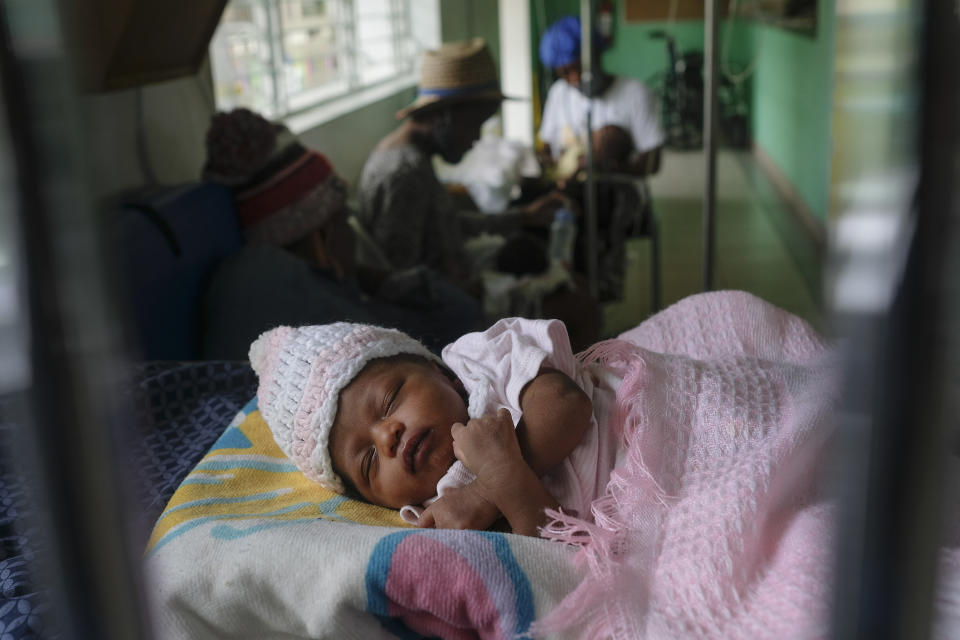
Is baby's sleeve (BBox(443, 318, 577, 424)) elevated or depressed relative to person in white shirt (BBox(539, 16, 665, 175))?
depressed

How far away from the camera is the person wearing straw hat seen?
237 centimetres

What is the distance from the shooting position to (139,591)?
0.95ft

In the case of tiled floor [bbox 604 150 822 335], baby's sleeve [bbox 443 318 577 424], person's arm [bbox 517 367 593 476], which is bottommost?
tiled floor [bbox 604 150 822 335]

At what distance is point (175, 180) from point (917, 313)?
2123 mm

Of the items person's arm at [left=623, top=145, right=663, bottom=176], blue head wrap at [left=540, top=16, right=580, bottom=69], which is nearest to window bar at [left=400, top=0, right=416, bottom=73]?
blue head wrap at [left=540, top=16, right=580, bottom=69]

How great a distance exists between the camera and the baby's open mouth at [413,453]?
32.3 inches

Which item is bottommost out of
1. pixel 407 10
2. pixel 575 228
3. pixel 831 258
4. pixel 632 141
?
pixel 575 228

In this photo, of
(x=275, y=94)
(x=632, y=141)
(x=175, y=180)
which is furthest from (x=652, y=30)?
(x=175, y=180)

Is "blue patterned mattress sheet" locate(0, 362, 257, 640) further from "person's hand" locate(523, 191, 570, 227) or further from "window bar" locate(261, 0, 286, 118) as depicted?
"window bar" locate(261, 0, 286, 118)

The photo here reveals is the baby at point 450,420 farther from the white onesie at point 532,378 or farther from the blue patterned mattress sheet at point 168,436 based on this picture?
the blue patterned mattress sheet at point 168,436

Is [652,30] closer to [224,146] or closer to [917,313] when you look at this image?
A: [224,146]

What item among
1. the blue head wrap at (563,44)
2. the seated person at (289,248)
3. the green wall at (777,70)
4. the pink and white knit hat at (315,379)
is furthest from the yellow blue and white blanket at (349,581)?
the blue head wrap at (563,44)

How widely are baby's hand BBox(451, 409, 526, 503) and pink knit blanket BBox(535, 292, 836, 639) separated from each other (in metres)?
0.07

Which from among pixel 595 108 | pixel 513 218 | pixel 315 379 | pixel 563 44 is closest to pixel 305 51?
pixel 563 44
